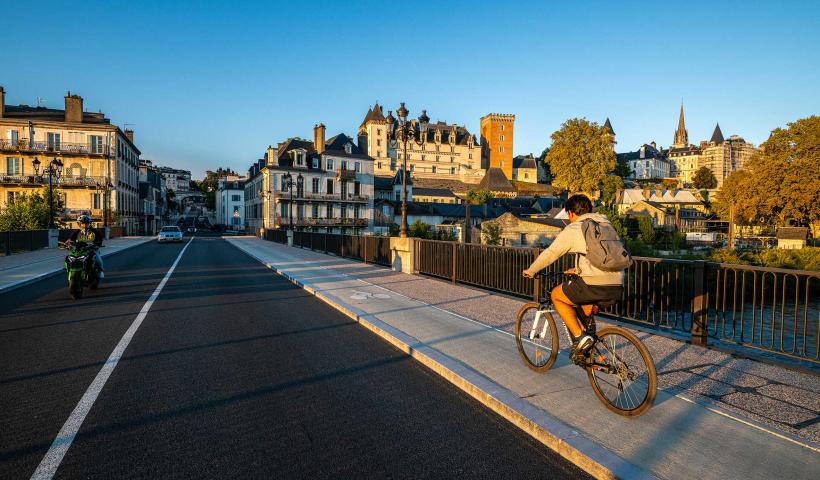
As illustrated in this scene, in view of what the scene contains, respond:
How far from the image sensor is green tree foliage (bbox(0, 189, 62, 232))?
27109 mm

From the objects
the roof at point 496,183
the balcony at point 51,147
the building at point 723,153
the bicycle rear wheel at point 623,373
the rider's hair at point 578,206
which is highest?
the building at point 723,153

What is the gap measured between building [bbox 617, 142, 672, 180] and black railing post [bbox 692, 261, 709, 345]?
17051 centimetres

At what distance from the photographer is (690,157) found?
604ft

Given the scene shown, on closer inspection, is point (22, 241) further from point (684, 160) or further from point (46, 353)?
point (684, 160)

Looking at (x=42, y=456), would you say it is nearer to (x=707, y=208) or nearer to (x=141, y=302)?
(x=141, y=302)

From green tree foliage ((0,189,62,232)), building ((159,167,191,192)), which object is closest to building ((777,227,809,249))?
green tree foliage ((0,189,62,232))

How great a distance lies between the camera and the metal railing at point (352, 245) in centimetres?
1788

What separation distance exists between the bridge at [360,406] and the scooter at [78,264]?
A: 7.40 feet

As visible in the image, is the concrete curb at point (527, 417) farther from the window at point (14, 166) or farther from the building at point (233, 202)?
the building at point (233, 202)

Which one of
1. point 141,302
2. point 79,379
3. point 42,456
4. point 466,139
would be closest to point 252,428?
point 42,456

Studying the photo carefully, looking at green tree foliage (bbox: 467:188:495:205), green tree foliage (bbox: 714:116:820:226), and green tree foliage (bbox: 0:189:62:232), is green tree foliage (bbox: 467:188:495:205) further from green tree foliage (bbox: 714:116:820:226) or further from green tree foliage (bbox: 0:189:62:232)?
green tree foliage (bbox: 0:189:62:232)

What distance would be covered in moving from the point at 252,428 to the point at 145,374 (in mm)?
2120

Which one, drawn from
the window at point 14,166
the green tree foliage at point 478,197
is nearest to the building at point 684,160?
the green tree foliage at point 478,197

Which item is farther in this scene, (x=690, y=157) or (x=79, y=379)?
(x=690, y=157)
